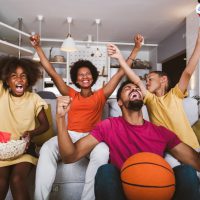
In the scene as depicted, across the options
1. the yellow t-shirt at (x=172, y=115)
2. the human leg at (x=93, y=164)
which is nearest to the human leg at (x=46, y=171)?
the human leg at (x=93, y=164)

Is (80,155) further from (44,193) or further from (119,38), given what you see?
(119,38)

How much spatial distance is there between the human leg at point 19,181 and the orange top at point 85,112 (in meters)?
0.56

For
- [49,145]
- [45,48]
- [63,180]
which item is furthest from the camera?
[45,48]

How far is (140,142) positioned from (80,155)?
36cm

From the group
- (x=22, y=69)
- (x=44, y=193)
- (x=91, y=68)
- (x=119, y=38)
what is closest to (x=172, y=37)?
(x=119, y=38)

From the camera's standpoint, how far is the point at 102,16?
514 cm

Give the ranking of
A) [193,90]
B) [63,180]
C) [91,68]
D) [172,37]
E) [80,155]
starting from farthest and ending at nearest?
[172,37] < [193,90] < [91,68] < [63,180] < [80,155]

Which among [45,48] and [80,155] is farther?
[45,48]

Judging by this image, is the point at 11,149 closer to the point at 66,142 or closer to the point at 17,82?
the point at 66,142

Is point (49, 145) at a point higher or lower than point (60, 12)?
lower

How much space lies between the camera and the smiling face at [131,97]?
5.50 ft

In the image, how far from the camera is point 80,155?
1.54 m

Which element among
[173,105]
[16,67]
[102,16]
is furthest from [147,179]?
[102,16]

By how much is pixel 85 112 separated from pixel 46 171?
623 mm
